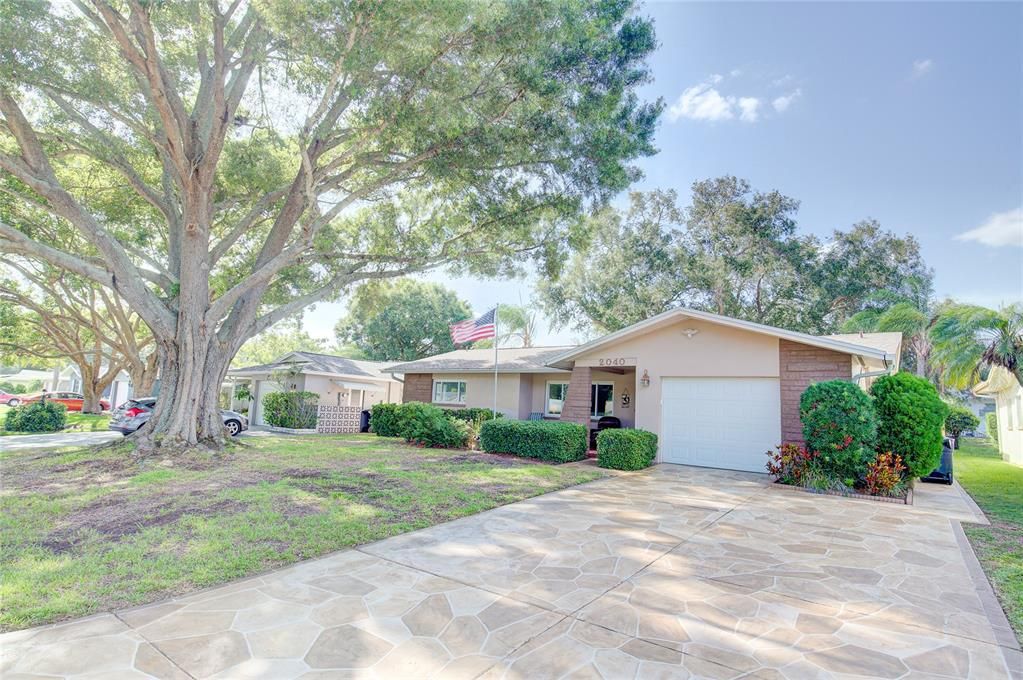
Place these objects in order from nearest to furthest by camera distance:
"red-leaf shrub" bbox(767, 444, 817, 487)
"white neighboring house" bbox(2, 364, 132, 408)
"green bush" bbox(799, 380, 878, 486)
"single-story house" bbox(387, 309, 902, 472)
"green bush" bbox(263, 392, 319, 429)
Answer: "green bush" bbox(799, 380, 878, 486) < "red-leaf shrub" bbox(767, 444, 817, 487) < "single-story house" bbox(387, 309, 902, 472) < "green bush" bbox(263, 392, 319, 429) < "white neighboring house" bbox(2, 364, 132, 408)

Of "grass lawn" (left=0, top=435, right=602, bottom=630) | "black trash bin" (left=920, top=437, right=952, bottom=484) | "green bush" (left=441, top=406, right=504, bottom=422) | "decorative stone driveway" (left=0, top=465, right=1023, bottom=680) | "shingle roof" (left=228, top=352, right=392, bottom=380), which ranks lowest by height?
"grass lawn" (left=0, top=435, right=602, bottom=630)

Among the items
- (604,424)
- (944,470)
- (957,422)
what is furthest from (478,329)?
(957,422)

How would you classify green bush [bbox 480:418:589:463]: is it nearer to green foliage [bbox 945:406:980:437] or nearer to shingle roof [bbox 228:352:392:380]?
shingle roof [bbox 228:352:392:380]

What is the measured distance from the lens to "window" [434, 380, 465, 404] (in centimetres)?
2095

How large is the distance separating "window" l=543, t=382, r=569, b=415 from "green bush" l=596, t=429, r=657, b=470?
656 cm

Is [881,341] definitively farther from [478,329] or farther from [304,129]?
[304,129]

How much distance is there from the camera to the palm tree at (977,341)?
1143 cm

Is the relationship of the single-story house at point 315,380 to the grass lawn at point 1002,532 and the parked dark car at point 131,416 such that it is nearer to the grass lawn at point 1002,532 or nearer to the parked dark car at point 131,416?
the parked dark car at point 131,416

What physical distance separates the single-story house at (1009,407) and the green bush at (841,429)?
994 centimetres

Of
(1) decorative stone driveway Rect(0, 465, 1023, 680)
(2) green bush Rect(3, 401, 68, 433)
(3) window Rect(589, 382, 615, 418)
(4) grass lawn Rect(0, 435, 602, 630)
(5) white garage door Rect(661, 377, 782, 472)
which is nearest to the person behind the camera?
(1) decorative stone driveway Rect(0, 465, 1023, 680)

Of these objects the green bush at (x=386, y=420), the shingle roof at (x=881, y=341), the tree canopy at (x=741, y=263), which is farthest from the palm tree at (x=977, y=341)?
the green bush at (x=386, y=420)

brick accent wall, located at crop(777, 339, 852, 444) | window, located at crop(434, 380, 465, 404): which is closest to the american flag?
window, located at crop(434, 380, 465, 404)

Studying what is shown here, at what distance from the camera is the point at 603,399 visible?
18.3 metres

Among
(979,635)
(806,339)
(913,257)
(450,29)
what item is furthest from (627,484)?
(913,257)
